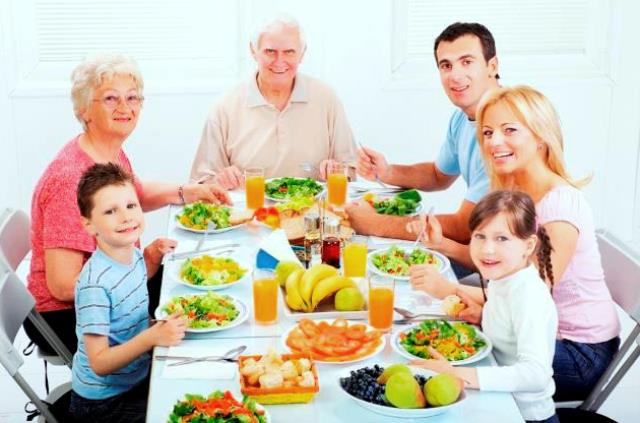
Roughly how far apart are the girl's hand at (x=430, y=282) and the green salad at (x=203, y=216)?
0.83 meters

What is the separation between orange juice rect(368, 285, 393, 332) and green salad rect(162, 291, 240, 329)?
1.13ft

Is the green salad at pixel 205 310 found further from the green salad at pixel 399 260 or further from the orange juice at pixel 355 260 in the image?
the green salad at pixel 399 260

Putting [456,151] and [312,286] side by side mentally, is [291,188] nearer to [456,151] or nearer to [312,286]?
[456,151]

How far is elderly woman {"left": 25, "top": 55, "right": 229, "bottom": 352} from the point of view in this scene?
2.68 metres

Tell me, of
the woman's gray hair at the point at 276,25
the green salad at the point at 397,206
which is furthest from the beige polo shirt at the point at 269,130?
the green salad at the point at 397,206

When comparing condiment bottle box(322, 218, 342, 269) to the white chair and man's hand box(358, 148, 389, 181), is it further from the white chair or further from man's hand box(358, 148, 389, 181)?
man's hand box(358, 148, 389, 181)

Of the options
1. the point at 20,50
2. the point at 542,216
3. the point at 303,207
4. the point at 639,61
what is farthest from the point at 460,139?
the point at 20,50

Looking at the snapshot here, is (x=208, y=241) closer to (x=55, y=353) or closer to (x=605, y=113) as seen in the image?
(x=55, y=353)

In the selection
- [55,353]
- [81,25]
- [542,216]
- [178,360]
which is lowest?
[55,353]

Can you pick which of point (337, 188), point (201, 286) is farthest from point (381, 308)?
point (337, 188)

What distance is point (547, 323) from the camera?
2096mm

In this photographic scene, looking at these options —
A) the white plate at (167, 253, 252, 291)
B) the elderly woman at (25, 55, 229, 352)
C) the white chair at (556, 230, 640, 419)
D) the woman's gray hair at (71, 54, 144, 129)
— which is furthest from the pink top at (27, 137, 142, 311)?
the white chair at (556, 230, 640, 419)

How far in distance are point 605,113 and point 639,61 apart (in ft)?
Result: 1.03

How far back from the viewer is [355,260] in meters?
2.62
